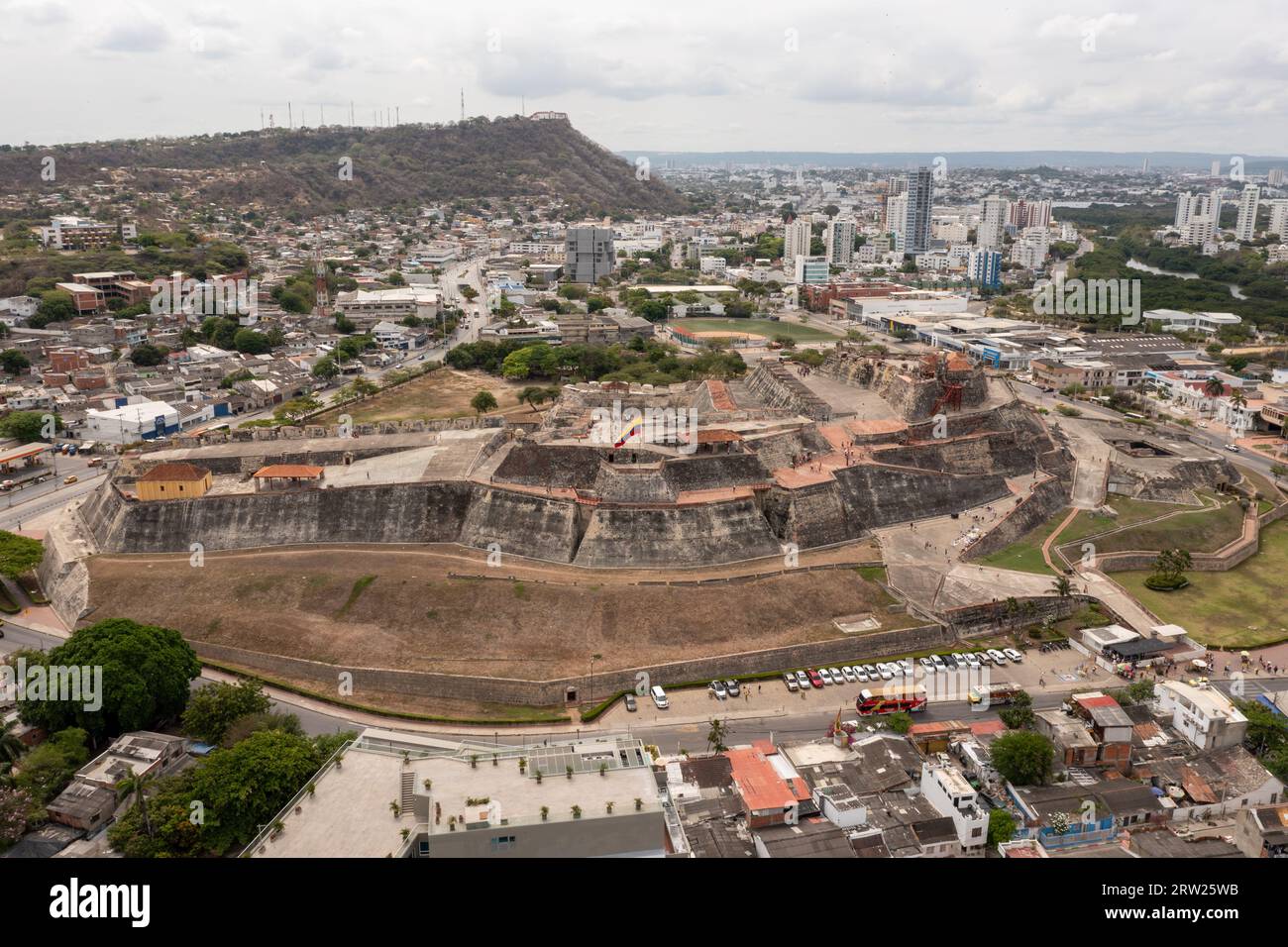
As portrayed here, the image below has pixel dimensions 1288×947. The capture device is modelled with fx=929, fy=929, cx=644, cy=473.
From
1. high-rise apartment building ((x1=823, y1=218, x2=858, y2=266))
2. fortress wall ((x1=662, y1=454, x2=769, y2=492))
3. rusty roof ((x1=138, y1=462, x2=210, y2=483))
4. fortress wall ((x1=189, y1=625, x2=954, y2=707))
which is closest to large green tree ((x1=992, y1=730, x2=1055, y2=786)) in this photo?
fortress wall ((x1=189, y1=625, x2=954, y2=707))

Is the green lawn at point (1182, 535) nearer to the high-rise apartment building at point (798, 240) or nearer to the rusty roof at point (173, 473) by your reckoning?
the rusty roof at point (173, 473)

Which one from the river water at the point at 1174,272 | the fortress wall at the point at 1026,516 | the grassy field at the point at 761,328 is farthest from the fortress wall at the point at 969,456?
the river water at the point at 1174,272

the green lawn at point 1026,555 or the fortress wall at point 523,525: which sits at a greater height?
the fortress wall at point 523,525

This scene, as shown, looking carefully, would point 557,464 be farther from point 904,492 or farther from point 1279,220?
point 1279,220

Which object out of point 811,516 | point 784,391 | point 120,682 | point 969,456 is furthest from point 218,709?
point 969,456

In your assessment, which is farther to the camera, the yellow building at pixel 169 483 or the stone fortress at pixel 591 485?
the yellow building at pixel 169 483
